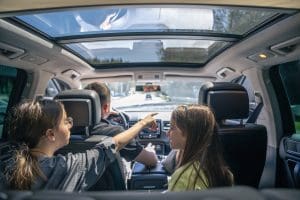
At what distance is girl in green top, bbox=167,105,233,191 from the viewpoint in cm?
218

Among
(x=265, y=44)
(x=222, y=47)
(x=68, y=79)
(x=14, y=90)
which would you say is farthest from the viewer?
(x=68, y=79)

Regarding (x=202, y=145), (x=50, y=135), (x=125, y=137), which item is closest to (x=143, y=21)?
(x=125, y=137)

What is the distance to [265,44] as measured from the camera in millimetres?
4219

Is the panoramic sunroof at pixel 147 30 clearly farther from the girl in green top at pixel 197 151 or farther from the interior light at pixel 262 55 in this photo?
the girl in green top at pixel 197 151

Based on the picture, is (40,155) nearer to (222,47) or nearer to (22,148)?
(22,148)

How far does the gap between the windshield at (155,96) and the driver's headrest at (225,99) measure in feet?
7.90

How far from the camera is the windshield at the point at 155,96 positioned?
6520 mm

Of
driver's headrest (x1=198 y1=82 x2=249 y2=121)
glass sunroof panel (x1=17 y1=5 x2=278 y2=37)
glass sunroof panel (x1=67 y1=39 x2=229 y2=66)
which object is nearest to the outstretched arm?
glass sunroof panel (x1=17 y1=5 x2=278 y2=37)

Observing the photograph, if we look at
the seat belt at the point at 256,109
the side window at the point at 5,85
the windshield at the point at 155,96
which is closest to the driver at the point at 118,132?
the side window at the point at 5,85

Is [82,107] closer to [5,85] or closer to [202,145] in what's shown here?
[202,145]

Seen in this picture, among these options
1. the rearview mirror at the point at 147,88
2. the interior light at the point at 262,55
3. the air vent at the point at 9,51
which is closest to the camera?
the air vent at the point at 9,51

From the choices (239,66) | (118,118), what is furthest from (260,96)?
(118,118)

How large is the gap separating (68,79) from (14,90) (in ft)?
4.03

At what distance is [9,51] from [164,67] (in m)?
2.81
